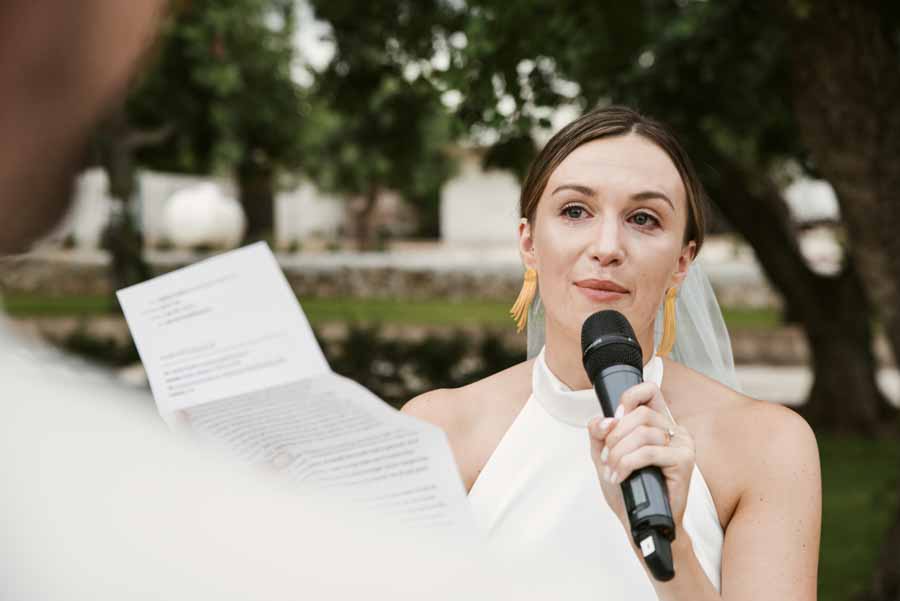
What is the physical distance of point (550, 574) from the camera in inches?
35.8

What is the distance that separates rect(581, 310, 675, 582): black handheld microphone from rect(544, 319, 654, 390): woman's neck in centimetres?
37

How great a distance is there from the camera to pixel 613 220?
90.9 inches

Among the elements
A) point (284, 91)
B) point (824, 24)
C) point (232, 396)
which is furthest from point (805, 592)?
point (284, 91)

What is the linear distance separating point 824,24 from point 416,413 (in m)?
3.00

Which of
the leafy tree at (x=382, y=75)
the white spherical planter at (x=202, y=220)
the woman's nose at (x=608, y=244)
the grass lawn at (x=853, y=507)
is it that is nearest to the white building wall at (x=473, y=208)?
the white spherical planter at (x=202, y=220)

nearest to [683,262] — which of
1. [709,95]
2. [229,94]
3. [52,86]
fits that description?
[52,86]

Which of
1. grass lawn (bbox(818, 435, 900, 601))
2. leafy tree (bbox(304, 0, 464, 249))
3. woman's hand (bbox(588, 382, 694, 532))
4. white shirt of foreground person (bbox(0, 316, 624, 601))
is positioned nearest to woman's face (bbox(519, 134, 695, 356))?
woman's hand (bbox(588, 382, 694, 532))

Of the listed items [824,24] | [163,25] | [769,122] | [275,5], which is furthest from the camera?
[275,5]

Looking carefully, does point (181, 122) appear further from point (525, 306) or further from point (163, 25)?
point (163, 25)

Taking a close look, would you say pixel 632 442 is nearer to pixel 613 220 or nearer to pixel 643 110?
pixel 613 220

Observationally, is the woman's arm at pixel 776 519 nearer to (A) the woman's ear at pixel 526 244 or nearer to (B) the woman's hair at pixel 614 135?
(B) the woman's hair at pixel 614 135

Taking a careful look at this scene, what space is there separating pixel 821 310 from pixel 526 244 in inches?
345

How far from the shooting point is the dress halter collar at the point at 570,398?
239cm

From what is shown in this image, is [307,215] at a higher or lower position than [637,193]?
higher
